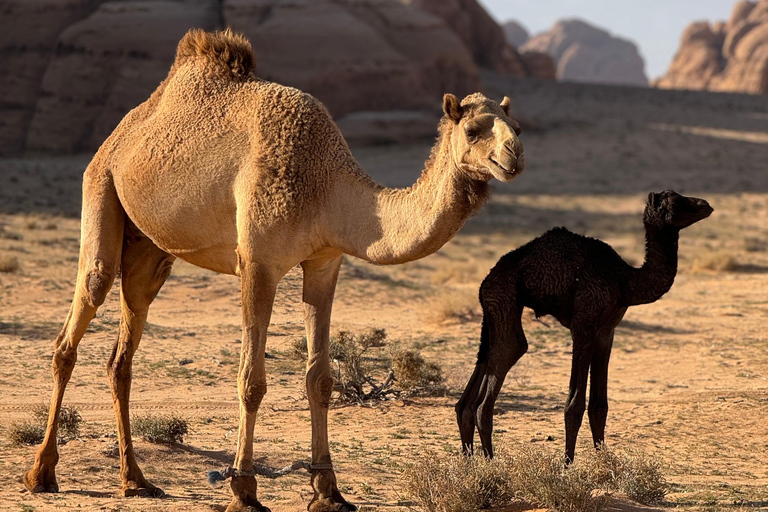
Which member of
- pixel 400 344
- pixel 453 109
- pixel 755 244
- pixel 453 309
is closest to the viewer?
pixel 453 109

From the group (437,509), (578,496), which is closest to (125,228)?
(437,509)

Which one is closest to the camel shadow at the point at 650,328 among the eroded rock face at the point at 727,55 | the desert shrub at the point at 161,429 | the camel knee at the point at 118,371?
the desert shrub at the point at 161,429

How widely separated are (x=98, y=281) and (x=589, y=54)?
16598 centimetres

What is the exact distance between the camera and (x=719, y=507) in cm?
659

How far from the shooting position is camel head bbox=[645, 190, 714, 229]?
6.82 meters

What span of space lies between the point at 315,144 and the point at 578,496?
2799 millimetres

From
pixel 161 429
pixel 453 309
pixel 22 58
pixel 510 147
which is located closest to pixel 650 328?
pixel 453 309

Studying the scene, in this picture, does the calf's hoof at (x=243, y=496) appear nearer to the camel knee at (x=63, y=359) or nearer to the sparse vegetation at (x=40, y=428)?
the camel knee at (x=63, y=359)

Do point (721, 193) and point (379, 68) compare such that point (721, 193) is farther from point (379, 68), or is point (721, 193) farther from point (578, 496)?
point (578, 496)

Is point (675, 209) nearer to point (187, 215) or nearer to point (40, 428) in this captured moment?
point (187, 215)

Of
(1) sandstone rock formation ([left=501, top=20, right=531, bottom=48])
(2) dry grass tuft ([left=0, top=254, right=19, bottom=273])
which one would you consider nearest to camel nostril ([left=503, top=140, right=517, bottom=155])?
(2) dry grass tuft ([left=0, top=254, right=19, bottom=273])

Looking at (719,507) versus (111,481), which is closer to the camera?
(719,507)

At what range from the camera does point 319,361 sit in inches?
266

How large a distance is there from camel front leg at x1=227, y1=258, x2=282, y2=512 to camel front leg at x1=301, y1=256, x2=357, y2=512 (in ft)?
1.46
